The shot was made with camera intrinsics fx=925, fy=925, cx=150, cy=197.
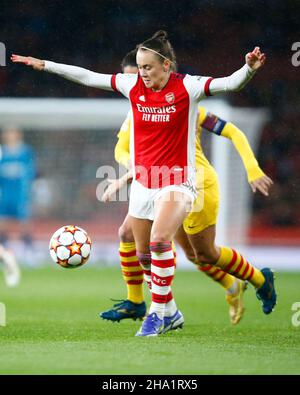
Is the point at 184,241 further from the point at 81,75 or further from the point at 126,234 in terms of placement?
the point at 81,75

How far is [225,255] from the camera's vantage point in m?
7.07

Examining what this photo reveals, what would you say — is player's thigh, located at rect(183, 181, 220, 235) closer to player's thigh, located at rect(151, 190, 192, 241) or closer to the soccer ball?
player's thigh, located at rect(151, 190, 192, 241)

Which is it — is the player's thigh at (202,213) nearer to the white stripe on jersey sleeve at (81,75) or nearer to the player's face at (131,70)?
the player's face at (131,70)

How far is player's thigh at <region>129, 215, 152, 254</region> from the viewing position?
6.42 meters

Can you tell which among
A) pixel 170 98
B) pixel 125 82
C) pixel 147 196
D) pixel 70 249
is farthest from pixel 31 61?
pixel 70 249

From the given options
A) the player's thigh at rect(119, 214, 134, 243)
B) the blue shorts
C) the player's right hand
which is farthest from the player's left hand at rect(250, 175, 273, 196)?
the blue shorts

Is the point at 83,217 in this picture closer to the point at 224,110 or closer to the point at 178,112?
the point at 224,110

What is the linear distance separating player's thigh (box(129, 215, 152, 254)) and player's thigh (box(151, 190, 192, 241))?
26 centimetres

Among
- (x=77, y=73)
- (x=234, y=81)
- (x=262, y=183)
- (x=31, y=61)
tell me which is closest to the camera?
(x=234, y=81)

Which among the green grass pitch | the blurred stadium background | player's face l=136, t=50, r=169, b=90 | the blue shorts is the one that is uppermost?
the blurred stadium background

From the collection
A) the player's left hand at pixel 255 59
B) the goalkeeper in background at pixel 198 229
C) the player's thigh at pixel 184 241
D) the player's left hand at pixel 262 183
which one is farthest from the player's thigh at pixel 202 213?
the player's left hand at pixel 255 59

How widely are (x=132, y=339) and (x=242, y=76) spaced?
1.81m

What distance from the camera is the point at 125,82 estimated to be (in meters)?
6.39
